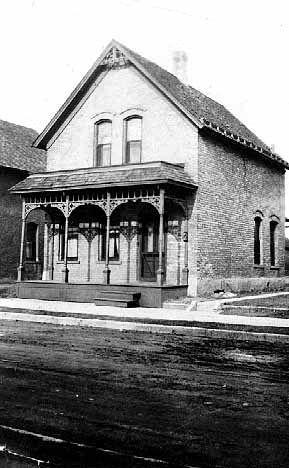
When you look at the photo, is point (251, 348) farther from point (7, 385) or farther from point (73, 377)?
point (7, 385)

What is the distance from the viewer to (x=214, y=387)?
6812 mm

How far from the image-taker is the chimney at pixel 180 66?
81.2 ft

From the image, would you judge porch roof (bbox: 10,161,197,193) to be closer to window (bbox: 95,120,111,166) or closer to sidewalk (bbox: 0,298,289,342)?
window (bbox: 95,120,111,166)

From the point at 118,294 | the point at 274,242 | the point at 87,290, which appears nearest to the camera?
the point at 118,294

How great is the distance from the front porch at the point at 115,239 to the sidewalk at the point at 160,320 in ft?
7.05

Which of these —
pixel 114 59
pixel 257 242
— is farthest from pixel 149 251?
pixel 114 59

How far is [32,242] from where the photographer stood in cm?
2834

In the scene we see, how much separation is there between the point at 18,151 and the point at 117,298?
13909 millimetres

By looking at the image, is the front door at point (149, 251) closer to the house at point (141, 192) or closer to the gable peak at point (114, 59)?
the house at point (141, 192)

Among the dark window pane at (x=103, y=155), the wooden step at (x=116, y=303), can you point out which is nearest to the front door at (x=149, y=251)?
the wooden step at (x=116, y=303)

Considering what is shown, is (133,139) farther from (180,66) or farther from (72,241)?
(180,66)

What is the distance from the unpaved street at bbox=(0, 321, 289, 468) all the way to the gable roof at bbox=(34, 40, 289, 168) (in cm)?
1168

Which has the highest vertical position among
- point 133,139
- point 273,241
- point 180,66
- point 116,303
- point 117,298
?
point 180,66

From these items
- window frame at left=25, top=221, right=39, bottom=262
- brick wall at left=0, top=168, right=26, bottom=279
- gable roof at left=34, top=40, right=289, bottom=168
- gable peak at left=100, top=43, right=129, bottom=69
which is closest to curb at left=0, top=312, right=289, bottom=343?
gable roof at left=34, top=40, right=289, bottom=168
